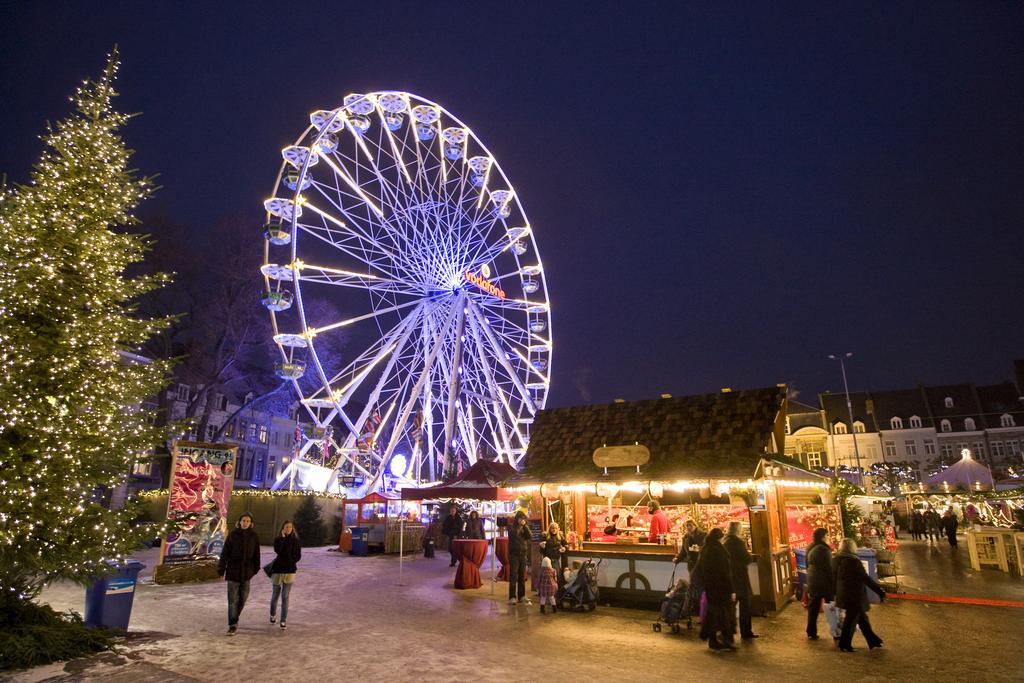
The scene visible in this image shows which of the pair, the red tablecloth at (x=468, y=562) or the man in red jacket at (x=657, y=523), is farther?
the red tablecloth at (x=468, y=562)

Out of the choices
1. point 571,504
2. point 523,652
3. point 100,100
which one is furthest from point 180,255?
point 523,652

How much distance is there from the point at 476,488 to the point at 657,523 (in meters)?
5.52

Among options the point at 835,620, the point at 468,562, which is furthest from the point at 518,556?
the point at 835,620

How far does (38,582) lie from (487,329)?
20959mm

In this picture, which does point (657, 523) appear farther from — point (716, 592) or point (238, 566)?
point (238, 566)

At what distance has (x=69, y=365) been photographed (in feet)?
25.8

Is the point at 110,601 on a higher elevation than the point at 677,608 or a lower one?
higher

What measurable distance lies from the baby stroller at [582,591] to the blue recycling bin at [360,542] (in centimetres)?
1259

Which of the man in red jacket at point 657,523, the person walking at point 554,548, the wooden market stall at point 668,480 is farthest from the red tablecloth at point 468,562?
the man in red jacket at point 657,523

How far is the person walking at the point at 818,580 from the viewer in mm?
8328

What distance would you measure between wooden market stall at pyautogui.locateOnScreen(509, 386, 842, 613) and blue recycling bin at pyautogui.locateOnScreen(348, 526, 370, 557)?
9596mm

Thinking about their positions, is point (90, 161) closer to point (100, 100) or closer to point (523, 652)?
point (100, 100)

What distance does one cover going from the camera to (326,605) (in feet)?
36.2

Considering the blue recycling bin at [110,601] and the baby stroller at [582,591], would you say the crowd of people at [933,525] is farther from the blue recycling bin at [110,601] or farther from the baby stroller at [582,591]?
the blue recycling bin at [110,601]
